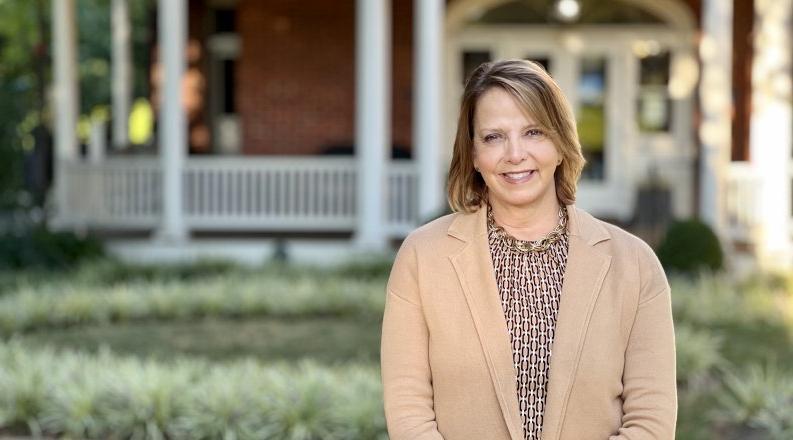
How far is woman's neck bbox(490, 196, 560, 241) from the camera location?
2.68m

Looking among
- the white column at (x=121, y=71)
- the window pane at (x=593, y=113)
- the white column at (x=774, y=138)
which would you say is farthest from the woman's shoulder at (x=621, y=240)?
the white column at (x=121, y=71)

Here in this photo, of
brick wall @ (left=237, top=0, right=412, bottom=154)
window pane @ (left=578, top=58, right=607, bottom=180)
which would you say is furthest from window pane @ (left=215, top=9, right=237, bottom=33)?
window pane @ (left=578, top=58, right=607, bottom=180)

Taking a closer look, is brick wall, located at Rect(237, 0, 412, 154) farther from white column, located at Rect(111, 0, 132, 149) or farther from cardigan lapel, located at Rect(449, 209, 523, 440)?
cardigan lapel, located at Rect(449, 209, 523, 440)

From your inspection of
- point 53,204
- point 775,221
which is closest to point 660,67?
point 775,221

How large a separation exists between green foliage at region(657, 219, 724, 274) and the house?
46.5 inches

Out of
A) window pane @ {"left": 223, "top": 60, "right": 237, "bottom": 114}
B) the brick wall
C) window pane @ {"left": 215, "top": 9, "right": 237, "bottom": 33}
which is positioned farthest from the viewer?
window pane @ {"left": 223, "top": 60, "right": 237, "bottom": 114}

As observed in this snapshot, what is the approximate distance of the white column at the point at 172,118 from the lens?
12070 mm

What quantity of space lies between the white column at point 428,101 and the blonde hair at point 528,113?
8.64 meters

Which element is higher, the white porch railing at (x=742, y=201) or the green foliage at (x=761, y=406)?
the white porch railing at (x=742, y=201)

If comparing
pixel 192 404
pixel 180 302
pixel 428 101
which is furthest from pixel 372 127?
pixel 192 404

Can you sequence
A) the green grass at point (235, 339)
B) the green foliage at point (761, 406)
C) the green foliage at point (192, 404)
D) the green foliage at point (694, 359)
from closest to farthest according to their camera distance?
the green foliage at point (192, 404) → the green foliage at point (761, 406) → the green foliage at point (694, 359) → the green grass at point (235, 339)

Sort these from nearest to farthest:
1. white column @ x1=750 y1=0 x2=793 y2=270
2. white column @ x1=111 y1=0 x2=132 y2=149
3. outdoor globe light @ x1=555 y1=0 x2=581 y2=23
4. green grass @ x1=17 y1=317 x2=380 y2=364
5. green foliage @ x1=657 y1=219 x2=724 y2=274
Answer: green grass @ x1=17 y1=317 x2=380 y2=364
green foliage @ x1=657 y1=219 x2=724 y2=274
white column @ x1=750 y1=0 x2=793 y2=270
outdoor globe light @ x1=555 y1=0 x2=581 y2=23
white column @ x1=111 y1=0 x2=132 y2=149

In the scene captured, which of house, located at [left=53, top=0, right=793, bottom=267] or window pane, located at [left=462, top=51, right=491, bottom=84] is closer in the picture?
house, located at [left=53, top=0, right=793, bottom=267]

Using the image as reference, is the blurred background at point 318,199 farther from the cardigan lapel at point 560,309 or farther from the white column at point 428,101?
the cardigan lapel at point 560,309
